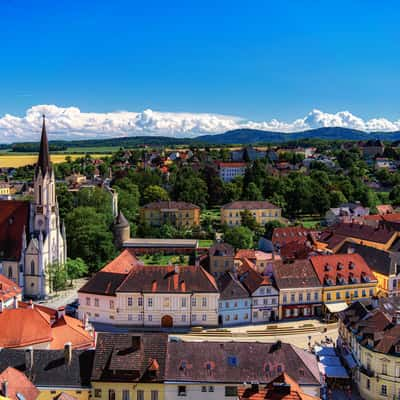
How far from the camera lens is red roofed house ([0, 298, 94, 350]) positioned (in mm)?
34781

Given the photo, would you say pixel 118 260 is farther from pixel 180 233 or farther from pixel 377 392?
pixel 180 233

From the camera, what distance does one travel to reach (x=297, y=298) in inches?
Result: 2039

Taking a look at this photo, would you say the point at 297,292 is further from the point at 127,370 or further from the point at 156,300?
the point at 127,370

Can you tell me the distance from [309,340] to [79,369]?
22.5 metres

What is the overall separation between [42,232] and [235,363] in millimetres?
34710

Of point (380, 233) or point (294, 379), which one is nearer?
point (294, 379)

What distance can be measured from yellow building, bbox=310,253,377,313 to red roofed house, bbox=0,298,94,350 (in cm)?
2600

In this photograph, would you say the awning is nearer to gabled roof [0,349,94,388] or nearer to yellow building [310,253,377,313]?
yellow building [310,253,377,313]

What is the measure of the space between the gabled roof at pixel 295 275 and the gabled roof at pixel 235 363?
19168 mm

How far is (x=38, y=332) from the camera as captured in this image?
116 feet

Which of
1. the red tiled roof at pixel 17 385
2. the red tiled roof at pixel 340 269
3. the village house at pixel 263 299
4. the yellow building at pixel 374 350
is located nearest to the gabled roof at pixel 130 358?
the red tiled roof at pixel 17 385

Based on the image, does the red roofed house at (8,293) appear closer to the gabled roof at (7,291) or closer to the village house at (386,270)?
the gabled roof at (7,291)

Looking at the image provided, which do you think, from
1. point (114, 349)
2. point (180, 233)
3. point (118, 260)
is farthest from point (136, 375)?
point (180, 233)

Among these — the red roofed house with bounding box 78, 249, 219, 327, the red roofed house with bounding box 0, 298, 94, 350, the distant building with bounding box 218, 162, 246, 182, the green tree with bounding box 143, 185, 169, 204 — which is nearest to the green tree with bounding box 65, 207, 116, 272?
the red roofed house with bounding box 78, 249, 219, 327
